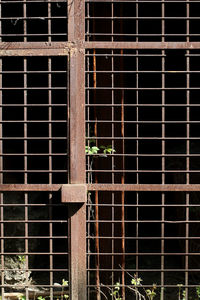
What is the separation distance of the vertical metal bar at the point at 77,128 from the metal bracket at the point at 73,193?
2.9 inches

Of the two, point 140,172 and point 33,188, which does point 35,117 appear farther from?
point 140,172

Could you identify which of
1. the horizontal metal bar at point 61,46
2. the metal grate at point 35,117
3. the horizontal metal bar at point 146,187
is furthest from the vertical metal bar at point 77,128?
the metal grate at point 35,117

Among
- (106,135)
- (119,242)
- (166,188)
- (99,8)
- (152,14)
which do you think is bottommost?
(119,242)

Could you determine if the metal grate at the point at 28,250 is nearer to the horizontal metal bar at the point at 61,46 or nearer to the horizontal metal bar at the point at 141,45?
the horizontal metal bar at the point at 61,46

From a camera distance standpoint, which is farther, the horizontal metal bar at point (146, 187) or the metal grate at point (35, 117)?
the metal grate at point (35, 117)

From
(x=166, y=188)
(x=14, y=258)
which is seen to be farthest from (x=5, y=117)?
(x=166, y=188)

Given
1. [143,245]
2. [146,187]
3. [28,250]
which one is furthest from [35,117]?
[146,187]

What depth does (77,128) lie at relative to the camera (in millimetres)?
3143

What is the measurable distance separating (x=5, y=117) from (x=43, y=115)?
0.55 m

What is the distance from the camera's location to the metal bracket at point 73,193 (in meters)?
3.06

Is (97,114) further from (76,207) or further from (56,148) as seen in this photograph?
(56,148)

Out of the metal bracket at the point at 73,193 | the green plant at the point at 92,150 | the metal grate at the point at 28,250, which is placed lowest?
the metal grate at the point at 28,250

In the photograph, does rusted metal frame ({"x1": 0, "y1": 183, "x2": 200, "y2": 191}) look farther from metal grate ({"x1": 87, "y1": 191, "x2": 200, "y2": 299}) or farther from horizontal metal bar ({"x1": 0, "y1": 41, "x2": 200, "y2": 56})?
horizontal metal bar ({"x1": 0, "y1": 41, "x2": 200, "y2": 56})

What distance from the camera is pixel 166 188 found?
3.13m
